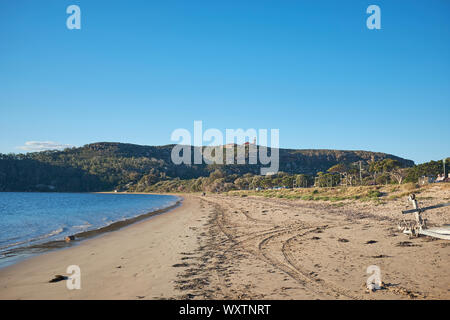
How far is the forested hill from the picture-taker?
152750mm

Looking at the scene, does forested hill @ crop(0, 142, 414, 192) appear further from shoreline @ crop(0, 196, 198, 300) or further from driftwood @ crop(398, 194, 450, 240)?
driftwood @ crop(398, 194, 450, 240)

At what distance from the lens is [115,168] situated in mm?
174375

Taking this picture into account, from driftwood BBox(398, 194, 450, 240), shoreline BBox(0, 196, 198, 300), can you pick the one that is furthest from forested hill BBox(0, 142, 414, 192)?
driftwood BBox(398, 194, 450, 240)

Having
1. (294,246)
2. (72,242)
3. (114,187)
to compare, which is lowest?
(114,187)

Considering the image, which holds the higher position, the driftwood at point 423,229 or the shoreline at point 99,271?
the driftwood at point 423,229

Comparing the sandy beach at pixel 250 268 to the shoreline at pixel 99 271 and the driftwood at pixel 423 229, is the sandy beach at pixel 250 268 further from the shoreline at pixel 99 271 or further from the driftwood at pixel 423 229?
the driftwood at pixel 423 229

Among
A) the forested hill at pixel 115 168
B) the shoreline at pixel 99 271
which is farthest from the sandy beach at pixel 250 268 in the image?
the forested hill at pixel 115 168

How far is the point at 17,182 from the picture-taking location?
15325cm

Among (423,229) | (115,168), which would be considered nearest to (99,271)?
(423,229)

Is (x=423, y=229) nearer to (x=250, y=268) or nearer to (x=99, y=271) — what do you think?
(x=250, y=268)

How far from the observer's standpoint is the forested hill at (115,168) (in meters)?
153
